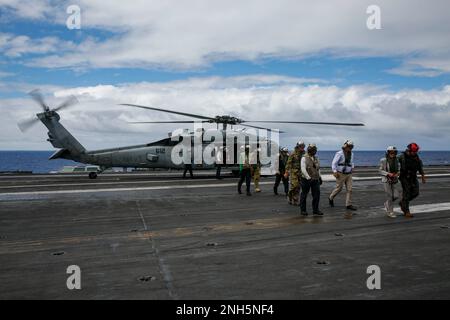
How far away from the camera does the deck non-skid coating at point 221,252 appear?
14.2 ft

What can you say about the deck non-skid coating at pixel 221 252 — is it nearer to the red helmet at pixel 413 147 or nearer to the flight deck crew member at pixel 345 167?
the flight deck crew member at pixel 345 167

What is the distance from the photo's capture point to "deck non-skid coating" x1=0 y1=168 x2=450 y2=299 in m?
4.32

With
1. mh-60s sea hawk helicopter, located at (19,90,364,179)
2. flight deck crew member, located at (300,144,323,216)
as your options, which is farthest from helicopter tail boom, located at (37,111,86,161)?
flight deck crew member, located at (300,144,323,216)

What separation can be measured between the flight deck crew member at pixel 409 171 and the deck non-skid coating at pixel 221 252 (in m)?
0.59

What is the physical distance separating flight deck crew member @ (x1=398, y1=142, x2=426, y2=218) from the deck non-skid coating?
0.59 m

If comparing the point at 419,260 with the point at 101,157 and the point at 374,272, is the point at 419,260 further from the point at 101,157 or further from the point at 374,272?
the point at 101,157

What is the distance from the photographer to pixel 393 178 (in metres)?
8.96

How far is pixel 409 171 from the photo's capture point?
8953 mm

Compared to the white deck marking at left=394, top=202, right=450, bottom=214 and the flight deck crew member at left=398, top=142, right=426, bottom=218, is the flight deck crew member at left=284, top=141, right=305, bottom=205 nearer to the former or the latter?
the white deck marking at left=394, top=202, right=450, bottom=214

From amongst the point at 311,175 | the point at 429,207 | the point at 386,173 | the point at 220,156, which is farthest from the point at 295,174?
the point at 220,156

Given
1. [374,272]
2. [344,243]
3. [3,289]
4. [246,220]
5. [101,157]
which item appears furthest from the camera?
[101,157]

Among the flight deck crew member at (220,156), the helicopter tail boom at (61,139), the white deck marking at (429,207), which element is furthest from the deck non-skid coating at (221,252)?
the helicopter tail boom at (61,139)
